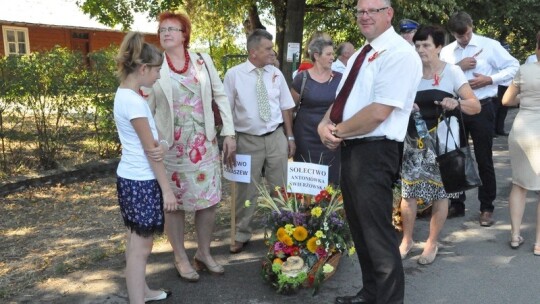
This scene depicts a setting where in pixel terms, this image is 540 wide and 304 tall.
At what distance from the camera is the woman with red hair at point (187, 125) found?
338 centimetres

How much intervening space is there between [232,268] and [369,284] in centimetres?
120

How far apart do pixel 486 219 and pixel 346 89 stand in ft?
9.49

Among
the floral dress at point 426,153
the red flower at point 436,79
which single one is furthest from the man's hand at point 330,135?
the red flower at point 436,79

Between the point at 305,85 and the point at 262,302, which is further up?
the point at 305,85

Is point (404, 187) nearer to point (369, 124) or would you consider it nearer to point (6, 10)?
point (369, 124)

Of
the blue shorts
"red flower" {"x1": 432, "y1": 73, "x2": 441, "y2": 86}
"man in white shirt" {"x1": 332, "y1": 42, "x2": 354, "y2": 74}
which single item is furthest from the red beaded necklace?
"man in white shirt" {"x1": 332, "y1": 42, "x2": 354, "y2": 74}

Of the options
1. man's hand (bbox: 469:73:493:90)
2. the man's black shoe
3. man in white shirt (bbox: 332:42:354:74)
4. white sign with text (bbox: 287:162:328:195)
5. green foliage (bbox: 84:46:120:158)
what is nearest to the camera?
white sign with text (bbox: 287:162:328:195)

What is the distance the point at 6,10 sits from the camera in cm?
2064

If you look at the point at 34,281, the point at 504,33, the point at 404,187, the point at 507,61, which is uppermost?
the point at 504,33

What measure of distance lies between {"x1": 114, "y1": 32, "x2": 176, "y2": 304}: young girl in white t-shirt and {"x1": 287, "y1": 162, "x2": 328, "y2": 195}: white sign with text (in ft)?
3.91

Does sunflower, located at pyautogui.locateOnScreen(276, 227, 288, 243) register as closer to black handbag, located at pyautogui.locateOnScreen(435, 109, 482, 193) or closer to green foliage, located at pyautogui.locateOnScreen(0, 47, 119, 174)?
black handbag, located at pyautogui.locateOnScreen(435, 109, 482, 193)

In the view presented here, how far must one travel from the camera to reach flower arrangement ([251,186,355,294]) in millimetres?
3370

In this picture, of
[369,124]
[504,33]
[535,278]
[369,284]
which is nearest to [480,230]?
[535,278]


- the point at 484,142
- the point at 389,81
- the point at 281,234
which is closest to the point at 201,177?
the point at 281,234
